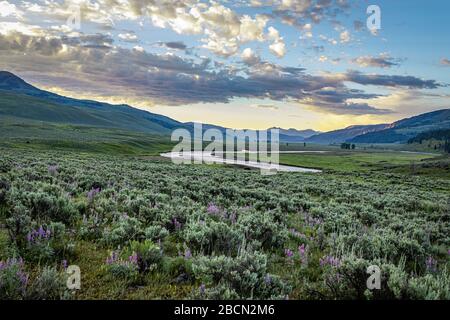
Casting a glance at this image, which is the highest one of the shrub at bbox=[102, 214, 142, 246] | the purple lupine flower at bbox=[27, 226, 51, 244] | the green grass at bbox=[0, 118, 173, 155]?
the green grass at bbox=[0, 118, 173, 155]

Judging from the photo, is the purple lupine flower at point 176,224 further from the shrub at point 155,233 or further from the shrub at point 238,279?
the shrub at point 238,279

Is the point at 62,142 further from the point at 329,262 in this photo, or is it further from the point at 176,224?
the point at 329,262

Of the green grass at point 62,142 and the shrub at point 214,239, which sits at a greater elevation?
the green grass at point 62,142

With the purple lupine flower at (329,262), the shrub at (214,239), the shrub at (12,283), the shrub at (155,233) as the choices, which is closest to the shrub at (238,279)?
the shrub at (214,239)

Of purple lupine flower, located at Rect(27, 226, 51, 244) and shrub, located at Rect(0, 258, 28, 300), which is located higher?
purple lupine flower, located at Rect(27, 226, 51, 244)

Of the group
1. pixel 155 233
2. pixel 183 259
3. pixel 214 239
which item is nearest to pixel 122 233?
pixel 155 233

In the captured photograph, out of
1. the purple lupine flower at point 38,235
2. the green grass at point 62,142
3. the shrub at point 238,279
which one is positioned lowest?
the shrub at point 238,279

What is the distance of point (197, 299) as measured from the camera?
4348 mm

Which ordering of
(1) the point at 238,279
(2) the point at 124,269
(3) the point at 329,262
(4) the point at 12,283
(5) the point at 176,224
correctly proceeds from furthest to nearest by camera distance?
(5) the point at 176,224 → (3) the point at 329,262 → (2) the point at 124,269 → (1) the point at 238,279 → (4) the point at 12,283

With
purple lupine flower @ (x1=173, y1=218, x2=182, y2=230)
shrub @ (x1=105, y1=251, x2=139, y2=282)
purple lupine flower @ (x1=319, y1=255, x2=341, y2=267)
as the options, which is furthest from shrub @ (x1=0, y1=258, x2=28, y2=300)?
purple lupine flower @ (x1=319, y1=255, x2=341, y2=267)

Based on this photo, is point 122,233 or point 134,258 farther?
point 122,233

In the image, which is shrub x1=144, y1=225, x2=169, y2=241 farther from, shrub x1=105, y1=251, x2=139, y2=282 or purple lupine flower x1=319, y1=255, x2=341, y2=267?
purple lupine flower x1=319, y1=255, x2=341, y2=267

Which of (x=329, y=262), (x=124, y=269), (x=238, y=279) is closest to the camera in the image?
(x=238, y=279)
